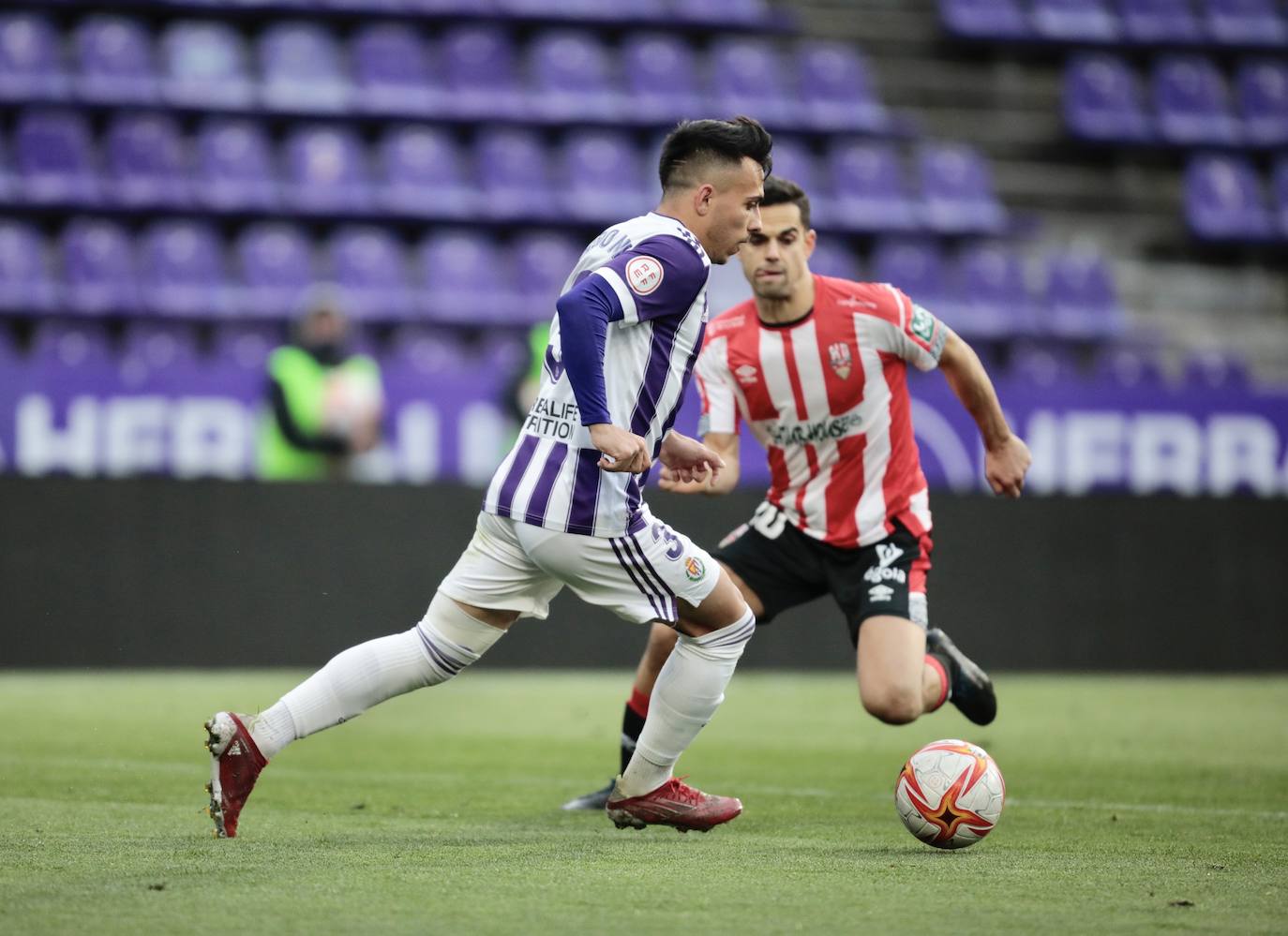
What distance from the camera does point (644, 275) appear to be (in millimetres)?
4707

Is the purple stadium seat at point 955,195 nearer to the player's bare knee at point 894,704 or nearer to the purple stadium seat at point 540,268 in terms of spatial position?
the purple stadium seat at point 540,268

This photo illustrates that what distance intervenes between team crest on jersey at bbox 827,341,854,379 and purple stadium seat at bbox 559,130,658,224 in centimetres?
1013

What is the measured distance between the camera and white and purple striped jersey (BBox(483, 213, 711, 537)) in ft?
15.5

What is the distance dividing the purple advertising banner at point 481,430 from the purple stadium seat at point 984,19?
6.47m

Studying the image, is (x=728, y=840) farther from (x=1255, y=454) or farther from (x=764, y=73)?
(x=764, y=73)

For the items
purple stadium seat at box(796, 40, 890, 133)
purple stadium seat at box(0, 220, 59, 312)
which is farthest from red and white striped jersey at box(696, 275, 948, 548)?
purple stadium seat at box(796, 40, 890, 133)

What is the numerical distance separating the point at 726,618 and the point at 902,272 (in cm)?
1210

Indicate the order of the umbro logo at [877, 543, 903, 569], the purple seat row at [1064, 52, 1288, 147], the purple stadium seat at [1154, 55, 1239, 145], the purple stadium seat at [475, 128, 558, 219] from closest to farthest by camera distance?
the umbro logo at [877, 543, 903, 569]
the purple stadium seat at [475, 128, 558, 219]
the purple seat row at [1064, 52, 1288, 147]
the purple stadium seat at [1154, 55, 1239, 145]

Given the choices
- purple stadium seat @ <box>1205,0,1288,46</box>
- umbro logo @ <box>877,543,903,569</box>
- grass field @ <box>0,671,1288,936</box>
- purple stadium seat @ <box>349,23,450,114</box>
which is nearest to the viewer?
grass field @ <box>0,671,1288,936</box>

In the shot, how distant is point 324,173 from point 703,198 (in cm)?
1179

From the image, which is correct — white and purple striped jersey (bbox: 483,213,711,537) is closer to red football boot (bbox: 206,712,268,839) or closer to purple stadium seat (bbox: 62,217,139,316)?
red football boot (bbox: 206,712,268,839)

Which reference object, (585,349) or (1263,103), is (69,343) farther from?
(1263,103)

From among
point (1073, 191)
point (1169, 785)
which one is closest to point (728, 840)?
point (1169, 785)

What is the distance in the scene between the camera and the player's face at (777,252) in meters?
6.23
